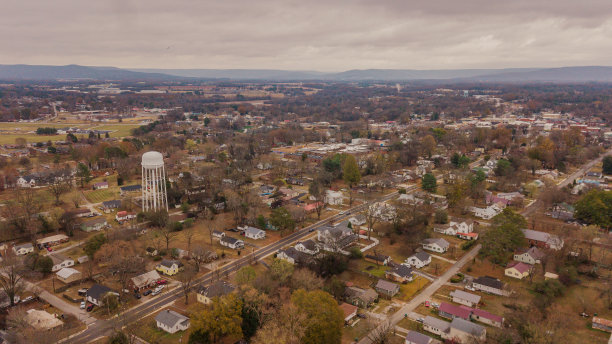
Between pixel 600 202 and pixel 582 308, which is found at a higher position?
pixel 600 202

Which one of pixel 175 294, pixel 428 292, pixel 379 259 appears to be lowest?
pixel 428 292

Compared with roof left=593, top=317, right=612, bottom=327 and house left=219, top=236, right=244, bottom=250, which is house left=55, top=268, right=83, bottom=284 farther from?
roof left=593, top=317, right=612, bottom=327

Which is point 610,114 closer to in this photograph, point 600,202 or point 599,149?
point 599,149

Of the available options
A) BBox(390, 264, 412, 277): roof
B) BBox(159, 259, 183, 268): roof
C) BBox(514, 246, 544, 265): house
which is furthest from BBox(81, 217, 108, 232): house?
BBox(514, 246, 544, 265): house

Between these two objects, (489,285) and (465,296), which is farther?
(489,285)

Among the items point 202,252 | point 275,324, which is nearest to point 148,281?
point 202,252

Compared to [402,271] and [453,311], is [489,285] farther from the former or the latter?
[402,271]

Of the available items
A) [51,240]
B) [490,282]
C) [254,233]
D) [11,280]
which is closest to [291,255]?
[254,233]
